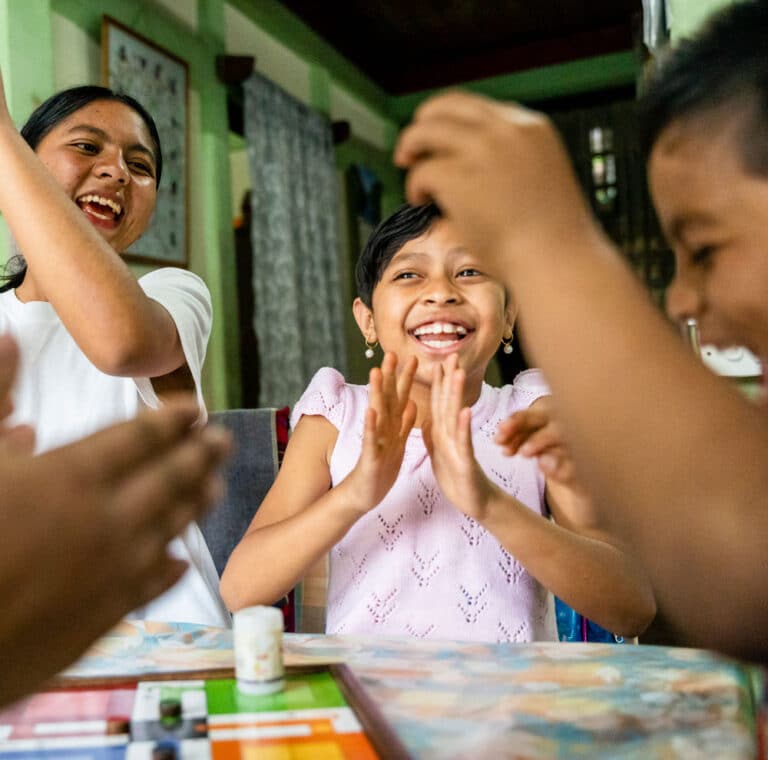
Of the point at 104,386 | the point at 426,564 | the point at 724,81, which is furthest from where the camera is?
the point at 104,386

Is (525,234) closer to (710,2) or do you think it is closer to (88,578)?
(88,578)

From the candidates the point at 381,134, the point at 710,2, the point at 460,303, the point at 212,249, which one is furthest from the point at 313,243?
the point at 460,303

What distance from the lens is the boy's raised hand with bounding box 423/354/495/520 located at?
0.88 meters

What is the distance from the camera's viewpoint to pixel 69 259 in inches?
35.9

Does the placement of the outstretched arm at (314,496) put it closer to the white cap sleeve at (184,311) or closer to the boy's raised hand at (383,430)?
the boy's raised hand at (383,430)

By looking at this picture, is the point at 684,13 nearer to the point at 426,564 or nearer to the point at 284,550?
the point at 426,564

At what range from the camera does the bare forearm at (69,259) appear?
0.91 m

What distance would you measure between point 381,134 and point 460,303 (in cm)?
471

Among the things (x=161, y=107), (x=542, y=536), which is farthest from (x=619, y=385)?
(x=161, y=107)

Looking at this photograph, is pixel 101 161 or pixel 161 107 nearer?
pixel 101 161

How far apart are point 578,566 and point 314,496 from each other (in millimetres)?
430

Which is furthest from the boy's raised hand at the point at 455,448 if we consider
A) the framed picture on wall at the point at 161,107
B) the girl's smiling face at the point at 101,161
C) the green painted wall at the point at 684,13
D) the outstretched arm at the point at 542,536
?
the framed picture on wall at the point at 161,107

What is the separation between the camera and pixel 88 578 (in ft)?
0.96

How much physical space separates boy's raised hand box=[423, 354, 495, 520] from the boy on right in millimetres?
458
